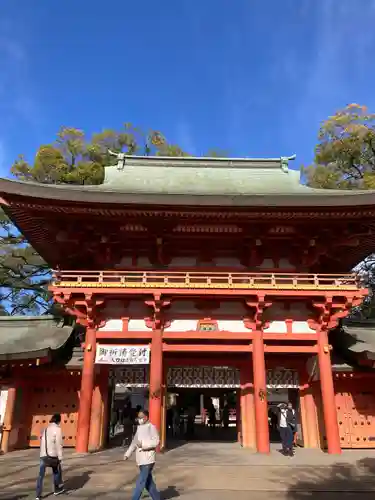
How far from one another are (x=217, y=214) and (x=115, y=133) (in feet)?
67.4

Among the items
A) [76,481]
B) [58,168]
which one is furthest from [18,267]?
[76,481]

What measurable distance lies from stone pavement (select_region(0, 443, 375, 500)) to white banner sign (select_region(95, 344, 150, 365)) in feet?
9.11

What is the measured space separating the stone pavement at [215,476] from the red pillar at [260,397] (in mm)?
473

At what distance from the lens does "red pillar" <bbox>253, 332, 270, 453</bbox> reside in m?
12.2

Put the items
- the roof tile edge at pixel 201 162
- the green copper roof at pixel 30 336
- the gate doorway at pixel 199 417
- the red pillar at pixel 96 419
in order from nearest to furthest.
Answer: the green copper roof at pixel 30 336
the red pillar at pixel 96 419
the gate doorway at pixel 199 417
the roof tile edge at pixel 201 162

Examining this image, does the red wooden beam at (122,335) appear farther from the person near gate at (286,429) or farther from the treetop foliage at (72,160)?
the treetop foliage at (72,160)

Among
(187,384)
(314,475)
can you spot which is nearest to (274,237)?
(187,384)

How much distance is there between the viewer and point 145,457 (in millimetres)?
6426

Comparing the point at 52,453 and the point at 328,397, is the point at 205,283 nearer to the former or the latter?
the point at 328,397

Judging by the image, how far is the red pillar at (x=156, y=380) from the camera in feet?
39.8

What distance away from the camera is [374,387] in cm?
1445

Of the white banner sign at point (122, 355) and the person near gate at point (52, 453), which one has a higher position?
the white banner sign at point (122, 355)

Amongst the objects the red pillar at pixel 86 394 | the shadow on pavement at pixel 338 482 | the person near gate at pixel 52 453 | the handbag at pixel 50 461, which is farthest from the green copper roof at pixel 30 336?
the shadow on pavement at pixel 338 482

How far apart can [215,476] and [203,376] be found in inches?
203
